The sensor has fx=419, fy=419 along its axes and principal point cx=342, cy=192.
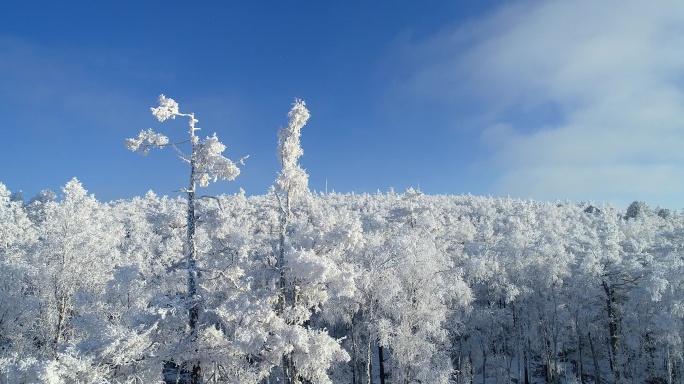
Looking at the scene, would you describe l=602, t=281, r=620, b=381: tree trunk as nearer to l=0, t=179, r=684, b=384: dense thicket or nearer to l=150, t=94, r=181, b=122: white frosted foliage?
l=0, t=179, r=684, b=384: dense thicket

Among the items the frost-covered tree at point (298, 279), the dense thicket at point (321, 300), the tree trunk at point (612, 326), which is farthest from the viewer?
the tree trunk at point (612, 326)

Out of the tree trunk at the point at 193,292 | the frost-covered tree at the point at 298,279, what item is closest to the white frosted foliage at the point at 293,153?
the frost-covered tree at the point at 298,279

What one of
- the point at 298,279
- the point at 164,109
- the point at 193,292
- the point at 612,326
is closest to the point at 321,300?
the point at 298,279

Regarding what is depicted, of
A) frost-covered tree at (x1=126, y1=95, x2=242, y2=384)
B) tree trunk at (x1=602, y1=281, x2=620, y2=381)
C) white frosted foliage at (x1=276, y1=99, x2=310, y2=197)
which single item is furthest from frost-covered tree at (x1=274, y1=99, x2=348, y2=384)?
tree trunk at (x1=602, y1=281, x2=620, y2=381)

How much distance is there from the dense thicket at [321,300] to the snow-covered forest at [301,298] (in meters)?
0.10

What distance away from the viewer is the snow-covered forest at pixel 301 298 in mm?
13922

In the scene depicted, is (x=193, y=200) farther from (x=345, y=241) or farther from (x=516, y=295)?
(x=516, y=295)

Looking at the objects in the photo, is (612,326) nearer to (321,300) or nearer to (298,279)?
(321,300)

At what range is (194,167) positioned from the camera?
14.7 meters

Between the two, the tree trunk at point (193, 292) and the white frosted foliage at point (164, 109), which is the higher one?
the white frosted foliage at point (164, 109)

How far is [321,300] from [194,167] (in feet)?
23.2

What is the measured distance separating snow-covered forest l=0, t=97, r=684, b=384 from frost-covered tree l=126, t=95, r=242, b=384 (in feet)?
0.23

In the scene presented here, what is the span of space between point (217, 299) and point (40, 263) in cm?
1805

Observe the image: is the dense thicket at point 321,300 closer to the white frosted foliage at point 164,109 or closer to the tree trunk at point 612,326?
the tree trunk at point 612,326
